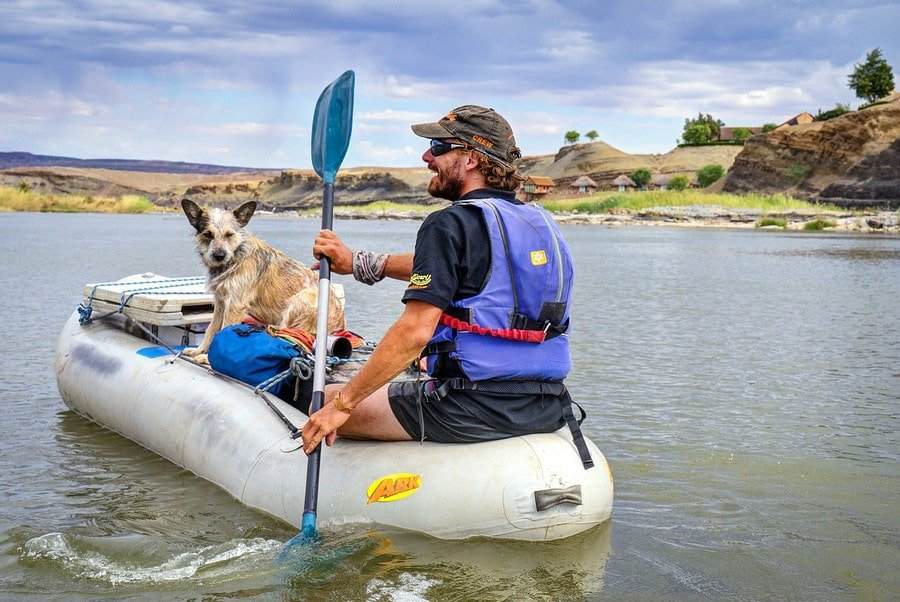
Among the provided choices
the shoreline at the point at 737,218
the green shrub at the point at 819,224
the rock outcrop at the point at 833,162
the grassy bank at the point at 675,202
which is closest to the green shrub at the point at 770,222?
the shoreline at the point at 737,218

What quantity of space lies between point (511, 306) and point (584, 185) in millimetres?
110193

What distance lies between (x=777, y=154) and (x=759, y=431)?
68430 mm

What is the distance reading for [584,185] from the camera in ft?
369

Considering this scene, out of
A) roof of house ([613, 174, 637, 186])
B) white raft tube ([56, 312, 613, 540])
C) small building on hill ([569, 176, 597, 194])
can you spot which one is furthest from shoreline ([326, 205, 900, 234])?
white raft tube ([56, 312, 613, 540])

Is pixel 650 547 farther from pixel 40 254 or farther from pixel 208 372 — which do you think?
pixel 40 254

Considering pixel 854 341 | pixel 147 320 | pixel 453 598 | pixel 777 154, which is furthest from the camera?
pixel 777 154

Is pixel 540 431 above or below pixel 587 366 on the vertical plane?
above

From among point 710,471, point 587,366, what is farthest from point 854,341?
point 710,471

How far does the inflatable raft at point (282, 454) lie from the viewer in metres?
4.41

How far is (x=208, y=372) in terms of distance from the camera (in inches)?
251

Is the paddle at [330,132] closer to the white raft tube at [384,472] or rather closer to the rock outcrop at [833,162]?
the white raft tube at [384,472]

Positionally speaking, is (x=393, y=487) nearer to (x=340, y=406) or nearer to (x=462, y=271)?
(x=340, y=406)

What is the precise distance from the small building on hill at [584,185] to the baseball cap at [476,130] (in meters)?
108

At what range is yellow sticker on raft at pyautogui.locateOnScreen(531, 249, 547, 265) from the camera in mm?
4223
